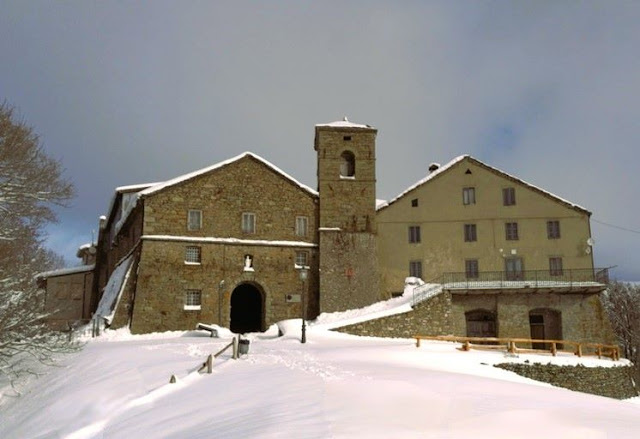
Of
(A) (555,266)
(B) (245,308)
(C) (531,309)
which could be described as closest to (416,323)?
(C) (531,309)

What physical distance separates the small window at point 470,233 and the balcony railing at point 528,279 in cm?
207

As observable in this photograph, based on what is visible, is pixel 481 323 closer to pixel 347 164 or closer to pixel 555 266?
pixel 555 266

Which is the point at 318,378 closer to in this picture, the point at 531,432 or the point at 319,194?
the point at 531,432

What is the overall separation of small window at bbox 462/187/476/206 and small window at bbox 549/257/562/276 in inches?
224

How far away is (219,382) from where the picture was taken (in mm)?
15125

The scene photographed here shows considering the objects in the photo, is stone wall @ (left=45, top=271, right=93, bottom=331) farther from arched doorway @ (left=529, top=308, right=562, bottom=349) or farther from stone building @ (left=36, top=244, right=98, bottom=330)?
arched doorway @ (left=529, top=308, right=562, bottom=349)

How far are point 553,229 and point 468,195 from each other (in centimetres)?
534

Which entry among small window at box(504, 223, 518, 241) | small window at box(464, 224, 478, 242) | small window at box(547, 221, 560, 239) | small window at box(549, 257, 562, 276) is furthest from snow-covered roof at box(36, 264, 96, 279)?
small window at box(547, 221, 560, 239)

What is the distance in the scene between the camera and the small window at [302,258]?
1379 inches

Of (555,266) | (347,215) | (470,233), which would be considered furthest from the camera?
(470,233)

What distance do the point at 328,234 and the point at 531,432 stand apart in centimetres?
2620

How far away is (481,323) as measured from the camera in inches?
1323

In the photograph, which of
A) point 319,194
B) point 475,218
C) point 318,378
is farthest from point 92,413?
point 475,218

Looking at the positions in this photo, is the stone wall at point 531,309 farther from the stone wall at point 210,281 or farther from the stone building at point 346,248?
the stone wall at point 210,281
